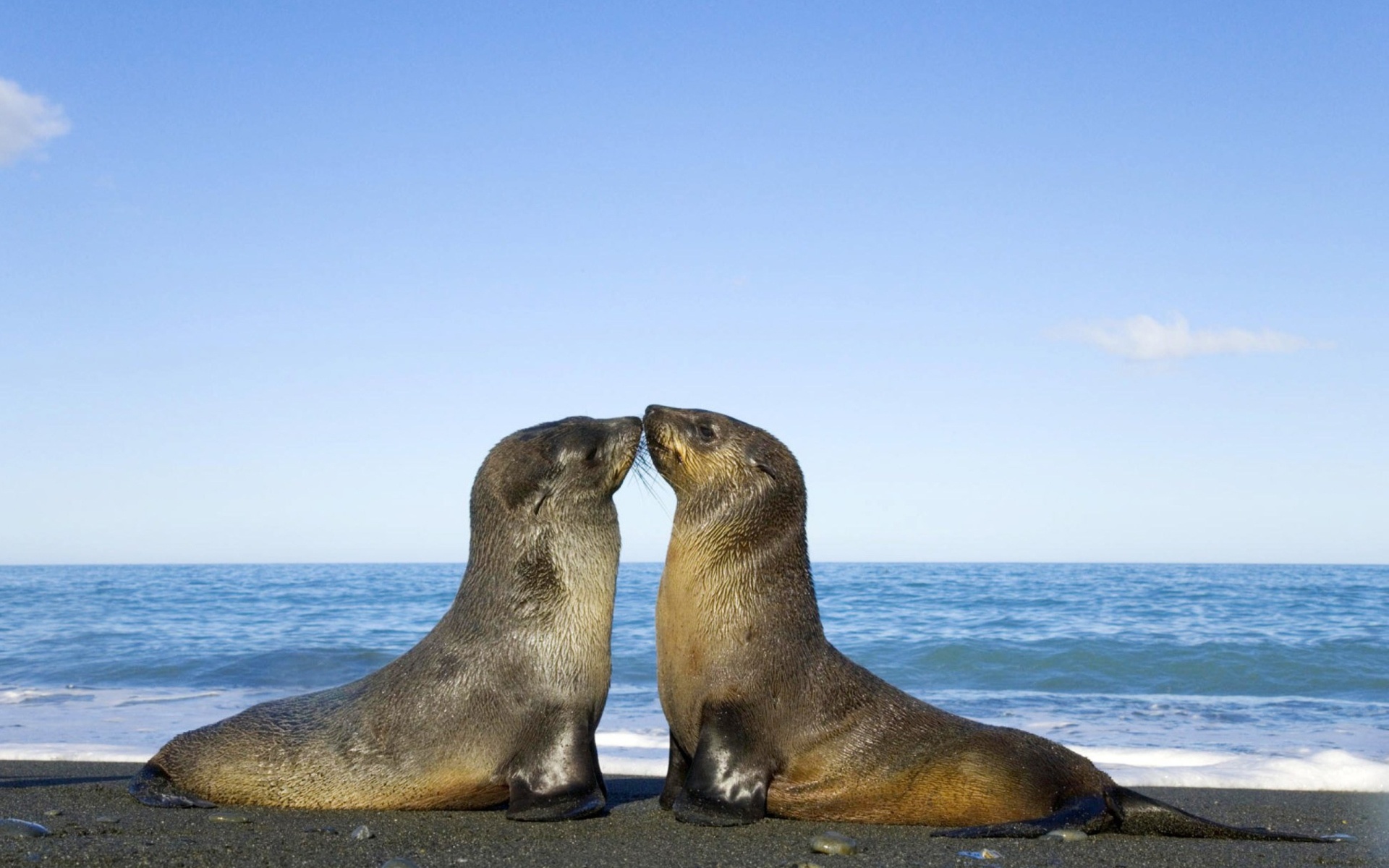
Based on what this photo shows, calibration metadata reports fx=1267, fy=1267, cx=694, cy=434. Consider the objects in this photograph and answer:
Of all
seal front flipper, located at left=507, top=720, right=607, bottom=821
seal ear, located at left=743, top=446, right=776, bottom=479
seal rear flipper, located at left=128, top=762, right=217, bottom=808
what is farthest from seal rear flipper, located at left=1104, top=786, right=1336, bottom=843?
seal rear flipper, located at left=128, top=762, right=217, bottom=808

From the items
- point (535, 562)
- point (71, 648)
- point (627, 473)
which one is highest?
point (627, 473)

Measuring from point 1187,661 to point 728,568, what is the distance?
12798mm

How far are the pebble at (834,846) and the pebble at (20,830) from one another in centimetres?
390

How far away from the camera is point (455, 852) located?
20.3 feet

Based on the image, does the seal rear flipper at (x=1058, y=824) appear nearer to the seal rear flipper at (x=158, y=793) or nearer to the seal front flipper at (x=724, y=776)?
the seal front flipper at (x=724, y=776)

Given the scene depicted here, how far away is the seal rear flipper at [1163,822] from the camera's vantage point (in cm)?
684

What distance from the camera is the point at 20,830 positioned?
254 inches

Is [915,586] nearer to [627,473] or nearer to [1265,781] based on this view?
[1265,781]

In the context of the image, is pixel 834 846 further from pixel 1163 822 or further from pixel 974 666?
pixel 974 666

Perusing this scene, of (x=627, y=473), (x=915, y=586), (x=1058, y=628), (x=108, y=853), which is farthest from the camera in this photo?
(x=915, y=586)

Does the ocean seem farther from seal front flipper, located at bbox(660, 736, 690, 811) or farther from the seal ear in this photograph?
the seal ear

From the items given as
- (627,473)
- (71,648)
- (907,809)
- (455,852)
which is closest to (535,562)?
(627,473)

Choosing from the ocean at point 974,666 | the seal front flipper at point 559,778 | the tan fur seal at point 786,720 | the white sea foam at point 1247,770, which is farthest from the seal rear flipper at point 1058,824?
the ocean at point 974,666

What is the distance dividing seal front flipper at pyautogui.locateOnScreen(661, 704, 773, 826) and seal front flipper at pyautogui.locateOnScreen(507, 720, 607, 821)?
1.61ft
